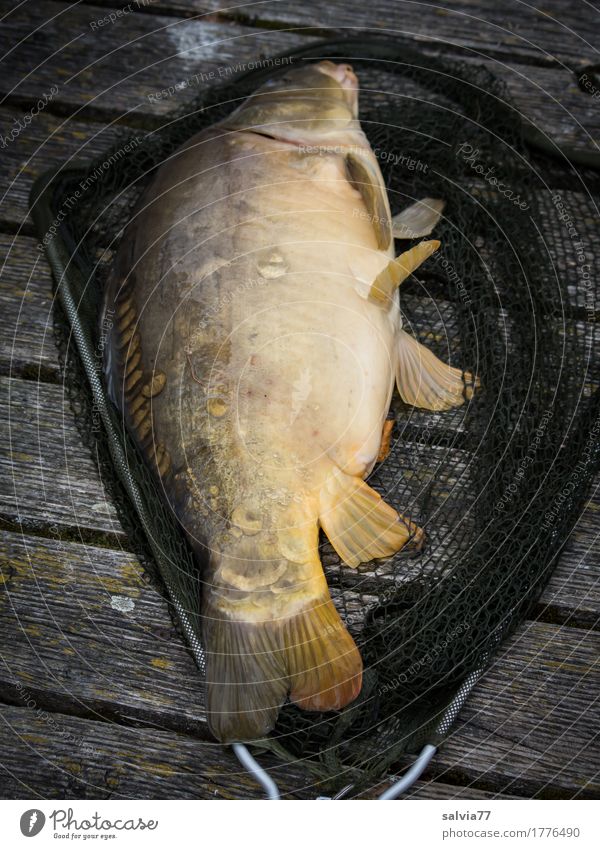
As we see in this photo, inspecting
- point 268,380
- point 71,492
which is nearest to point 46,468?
point 71,492

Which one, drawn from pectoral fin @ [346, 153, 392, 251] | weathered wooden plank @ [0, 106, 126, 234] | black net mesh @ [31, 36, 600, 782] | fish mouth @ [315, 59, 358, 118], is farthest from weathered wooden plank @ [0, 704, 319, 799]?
fish mouth @ [315, 59, 358, 118]

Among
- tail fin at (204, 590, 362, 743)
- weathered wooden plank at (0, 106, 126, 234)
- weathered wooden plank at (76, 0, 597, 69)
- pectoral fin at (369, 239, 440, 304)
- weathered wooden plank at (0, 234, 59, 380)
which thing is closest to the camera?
tail fin at (204, 590, 362, 743)

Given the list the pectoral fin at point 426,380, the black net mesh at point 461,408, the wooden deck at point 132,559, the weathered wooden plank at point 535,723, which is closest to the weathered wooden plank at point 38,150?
the wooden deck at point 132,559

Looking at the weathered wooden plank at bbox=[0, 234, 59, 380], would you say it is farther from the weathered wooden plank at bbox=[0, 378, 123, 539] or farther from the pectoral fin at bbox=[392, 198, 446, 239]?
the pectoral fin at bbox=[392, 198, 446, 239]

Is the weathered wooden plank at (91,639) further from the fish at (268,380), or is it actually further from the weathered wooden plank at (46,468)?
the fish at (268,380)

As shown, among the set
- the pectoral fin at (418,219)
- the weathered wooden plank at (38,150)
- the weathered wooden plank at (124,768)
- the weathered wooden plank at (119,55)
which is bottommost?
the weathered wooden plank at (124,768)

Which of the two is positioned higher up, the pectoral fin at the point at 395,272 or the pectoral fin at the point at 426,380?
the pectoral fin at the point at 395,272
